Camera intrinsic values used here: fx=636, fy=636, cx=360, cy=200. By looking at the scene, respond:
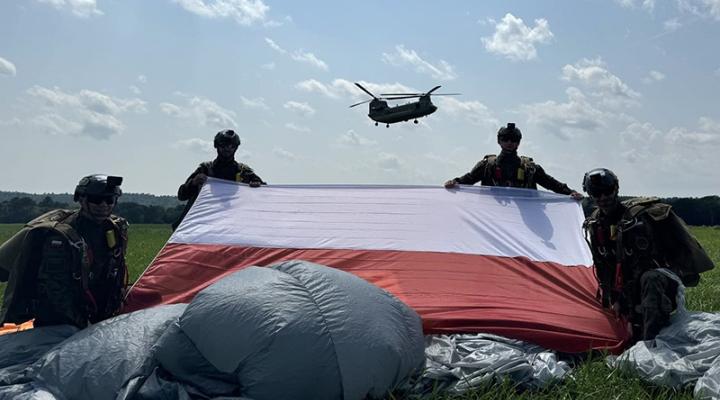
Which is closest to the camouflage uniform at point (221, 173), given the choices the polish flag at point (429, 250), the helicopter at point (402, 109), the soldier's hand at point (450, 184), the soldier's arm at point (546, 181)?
the polish flag at point (429, 250)

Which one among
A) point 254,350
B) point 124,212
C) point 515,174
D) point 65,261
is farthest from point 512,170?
point 124,212

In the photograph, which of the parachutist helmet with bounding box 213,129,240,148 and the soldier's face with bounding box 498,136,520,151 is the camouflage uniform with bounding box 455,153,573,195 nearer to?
the soldier's face with bounding box 498,136,520,151

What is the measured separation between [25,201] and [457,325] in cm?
6845

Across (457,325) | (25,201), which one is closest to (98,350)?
(457,325)

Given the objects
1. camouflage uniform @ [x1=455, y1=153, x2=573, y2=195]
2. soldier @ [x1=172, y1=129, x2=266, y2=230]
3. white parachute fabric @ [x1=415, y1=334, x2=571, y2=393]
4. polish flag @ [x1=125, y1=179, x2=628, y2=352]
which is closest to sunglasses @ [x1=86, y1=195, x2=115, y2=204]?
polish flag @ [x1=125, y1=179, x2=628, y2=352]

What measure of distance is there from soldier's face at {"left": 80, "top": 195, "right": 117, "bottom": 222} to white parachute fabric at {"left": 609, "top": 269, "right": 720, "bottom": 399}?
391 centimetres

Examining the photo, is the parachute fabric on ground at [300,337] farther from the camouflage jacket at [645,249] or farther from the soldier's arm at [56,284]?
the camouflage jacket at [645,249]

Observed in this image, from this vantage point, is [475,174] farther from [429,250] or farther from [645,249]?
[645,249]

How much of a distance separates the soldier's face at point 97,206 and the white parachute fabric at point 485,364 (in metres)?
2.71

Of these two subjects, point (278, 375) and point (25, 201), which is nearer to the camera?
point (278, 375)

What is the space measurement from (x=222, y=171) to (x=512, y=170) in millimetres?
3360

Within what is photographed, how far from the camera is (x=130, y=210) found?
2185 inches

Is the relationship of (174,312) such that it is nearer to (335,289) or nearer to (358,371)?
(335,289)

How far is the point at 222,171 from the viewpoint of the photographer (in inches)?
292
